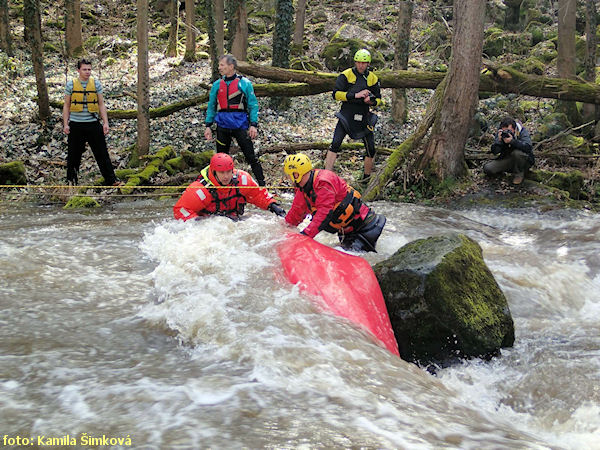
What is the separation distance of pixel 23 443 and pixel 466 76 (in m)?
7.77

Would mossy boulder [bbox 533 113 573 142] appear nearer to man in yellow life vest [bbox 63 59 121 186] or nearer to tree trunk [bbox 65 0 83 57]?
man in yellow life vest [bbox 63 59 121 186]

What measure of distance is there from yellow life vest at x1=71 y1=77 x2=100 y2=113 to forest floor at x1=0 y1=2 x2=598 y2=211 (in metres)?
1.87

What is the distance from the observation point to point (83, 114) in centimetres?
759

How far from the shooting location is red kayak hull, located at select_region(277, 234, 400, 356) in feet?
12.7

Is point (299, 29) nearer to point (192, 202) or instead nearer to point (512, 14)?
point (512, 14)

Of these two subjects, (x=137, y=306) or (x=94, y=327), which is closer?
(x=94, y=327)

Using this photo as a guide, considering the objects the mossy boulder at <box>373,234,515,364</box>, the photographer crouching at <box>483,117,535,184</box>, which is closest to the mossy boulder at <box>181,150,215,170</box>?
the photographer crouching at <box>483,117,535,184</box>

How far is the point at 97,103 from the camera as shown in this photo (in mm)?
7629

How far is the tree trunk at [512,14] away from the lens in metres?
22.1

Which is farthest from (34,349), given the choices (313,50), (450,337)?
(313,50)

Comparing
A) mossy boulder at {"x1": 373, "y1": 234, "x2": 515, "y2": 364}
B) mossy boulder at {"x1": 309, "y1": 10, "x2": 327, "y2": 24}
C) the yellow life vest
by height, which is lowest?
mossy boulder at {"x1": 373, "y1": 234, "x2": 515, "y2": 364}

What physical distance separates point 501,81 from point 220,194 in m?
5.95

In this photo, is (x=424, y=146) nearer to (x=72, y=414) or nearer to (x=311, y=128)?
(x=311, y=128)

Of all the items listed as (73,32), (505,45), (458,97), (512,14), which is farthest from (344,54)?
(512,14)
